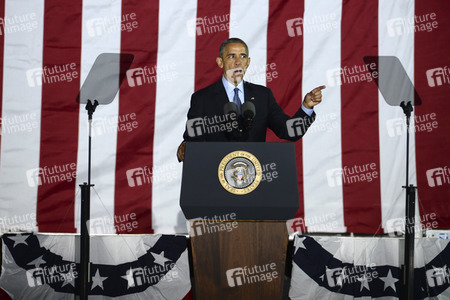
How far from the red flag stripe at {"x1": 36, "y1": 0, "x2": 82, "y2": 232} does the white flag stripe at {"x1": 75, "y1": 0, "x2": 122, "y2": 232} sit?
A: 0.05m

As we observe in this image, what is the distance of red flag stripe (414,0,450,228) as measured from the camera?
→ 3.28 meters

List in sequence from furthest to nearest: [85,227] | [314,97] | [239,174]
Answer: [85,227] → [314,97] → [239,174]

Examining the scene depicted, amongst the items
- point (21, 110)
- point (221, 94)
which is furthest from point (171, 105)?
point (221, 94)

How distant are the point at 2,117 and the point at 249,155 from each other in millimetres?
2495

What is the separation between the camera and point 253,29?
3.40 meters

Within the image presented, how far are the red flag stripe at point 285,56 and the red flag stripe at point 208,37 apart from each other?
0.36 m

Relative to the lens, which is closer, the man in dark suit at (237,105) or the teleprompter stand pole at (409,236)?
the man in dark suit at (237,105)

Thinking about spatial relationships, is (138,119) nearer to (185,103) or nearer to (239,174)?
(185,103)

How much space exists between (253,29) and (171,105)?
2.81ft

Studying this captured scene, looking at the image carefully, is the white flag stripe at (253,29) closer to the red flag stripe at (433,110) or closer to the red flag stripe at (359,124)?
the red flag stripe at (359,124)

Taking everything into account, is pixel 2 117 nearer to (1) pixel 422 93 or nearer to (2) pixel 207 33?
(2) pixel 207 33

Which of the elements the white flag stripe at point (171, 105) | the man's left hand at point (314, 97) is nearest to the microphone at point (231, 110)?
the man's left hand at point (314, 97)

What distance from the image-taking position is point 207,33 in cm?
340

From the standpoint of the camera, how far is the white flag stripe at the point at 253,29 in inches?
132
